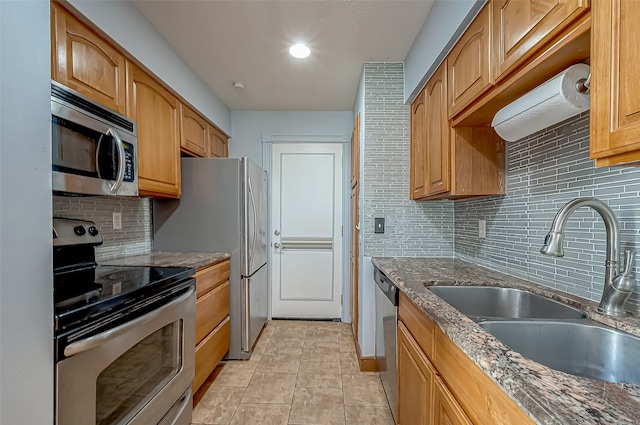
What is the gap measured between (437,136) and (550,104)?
0.79 meters

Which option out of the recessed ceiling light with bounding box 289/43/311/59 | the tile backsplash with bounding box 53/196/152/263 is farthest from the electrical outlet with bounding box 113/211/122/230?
the recessed ceiling light with bounding box 289/43/311/59

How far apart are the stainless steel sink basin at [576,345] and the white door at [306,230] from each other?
246cm

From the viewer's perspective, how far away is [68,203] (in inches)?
63.2

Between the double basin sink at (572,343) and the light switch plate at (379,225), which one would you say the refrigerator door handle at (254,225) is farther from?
the double basin sink at (572,343)

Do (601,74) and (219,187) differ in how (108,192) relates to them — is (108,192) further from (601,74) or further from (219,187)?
(601,74)

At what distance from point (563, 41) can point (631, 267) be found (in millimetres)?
678

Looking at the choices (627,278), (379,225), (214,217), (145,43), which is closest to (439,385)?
(627,278)

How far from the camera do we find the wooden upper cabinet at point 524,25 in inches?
30.7

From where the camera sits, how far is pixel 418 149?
200cm

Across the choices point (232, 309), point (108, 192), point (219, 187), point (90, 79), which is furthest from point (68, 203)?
point (232, 309)

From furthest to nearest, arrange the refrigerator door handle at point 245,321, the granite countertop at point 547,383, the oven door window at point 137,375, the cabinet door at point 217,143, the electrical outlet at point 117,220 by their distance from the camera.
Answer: the cabinet door at point 217,143
the refrigerator door handle at point 245,321
the electrical outlet at point 117,220
the oven door window at point 137,375
the granite countertop at point 547,383

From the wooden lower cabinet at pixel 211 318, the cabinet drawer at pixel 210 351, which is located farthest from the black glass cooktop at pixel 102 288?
the cabinet drawer at pixel 210 351

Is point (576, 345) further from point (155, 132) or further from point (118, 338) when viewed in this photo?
point (155, 132)

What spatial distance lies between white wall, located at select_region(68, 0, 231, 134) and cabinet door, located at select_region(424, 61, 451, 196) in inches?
68.4
